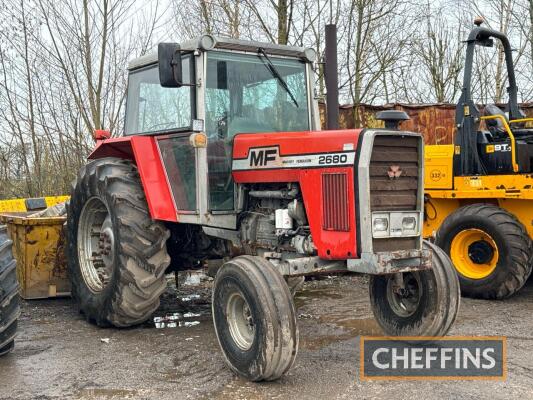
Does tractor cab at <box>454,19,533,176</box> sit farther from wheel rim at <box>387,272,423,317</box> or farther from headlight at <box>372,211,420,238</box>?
headlight at <box>372,211,420,238</box>

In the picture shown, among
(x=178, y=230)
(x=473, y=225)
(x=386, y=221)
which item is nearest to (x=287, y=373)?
(x=386, y=221)

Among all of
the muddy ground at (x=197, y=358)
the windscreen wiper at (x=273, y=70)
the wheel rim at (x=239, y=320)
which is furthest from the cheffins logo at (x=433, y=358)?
the windscreen wiper at (x=273, y=70)

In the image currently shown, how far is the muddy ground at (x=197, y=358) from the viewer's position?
4.03 metres

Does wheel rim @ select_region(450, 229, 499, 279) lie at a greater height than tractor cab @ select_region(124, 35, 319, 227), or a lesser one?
lesser

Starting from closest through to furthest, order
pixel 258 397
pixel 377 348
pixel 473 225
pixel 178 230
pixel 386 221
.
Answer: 1. pixel 258 397
2. pixel 386 221
3. pixel 377 348
4. pixel 178 230
5. pixel 473 225

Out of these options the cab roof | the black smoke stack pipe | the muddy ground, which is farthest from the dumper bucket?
the black smoke stack pipe

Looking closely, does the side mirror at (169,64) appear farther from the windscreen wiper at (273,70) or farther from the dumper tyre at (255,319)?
the dumper tyre at (255,319)

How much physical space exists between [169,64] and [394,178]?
189cm

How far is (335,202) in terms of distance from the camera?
4293mm

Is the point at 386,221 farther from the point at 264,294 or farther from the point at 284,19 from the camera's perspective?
the point at 284,19

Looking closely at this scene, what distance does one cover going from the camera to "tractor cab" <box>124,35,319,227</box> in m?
5.02

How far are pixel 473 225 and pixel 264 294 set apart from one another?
3780 mm

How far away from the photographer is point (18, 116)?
43.2 feet

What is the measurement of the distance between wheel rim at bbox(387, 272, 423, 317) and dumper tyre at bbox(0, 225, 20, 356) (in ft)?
9.52
